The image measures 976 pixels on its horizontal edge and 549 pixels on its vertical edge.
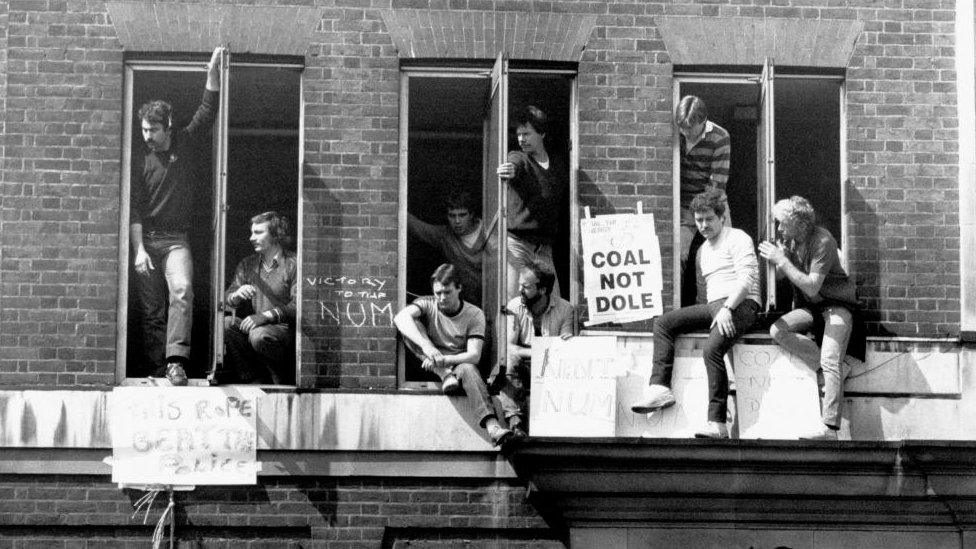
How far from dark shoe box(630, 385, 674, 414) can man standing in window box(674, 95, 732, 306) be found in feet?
2.79

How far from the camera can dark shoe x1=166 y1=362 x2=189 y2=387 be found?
11.3 meters

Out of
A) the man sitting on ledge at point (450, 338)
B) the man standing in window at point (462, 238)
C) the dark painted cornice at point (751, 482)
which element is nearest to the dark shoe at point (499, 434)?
the man sitting on ledge at point (450, 338)

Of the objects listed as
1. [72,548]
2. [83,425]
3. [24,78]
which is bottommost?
[72,548]

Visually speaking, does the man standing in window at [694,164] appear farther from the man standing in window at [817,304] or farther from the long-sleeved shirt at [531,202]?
the long-sleeved shirt at [531,202]

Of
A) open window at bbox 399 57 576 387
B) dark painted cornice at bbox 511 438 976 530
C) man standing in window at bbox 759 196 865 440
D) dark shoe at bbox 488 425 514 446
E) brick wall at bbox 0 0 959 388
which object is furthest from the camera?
open window at bbox 399 57 576 387

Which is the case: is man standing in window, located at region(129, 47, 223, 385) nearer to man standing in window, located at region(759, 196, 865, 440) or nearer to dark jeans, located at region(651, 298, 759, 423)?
dark jeans, located at region(651, 298, 759, 423)

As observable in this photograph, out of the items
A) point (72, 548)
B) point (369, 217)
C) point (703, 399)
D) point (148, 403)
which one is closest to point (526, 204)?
point (369, 217)

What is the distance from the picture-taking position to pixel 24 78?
37.9 feet

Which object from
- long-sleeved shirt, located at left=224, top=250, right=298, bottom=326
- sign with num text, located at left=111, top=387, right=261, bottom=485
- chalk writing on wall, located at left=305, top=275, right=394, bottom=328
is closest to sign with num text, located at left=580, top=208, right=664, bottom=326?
chalk writing on wall, located at left=305, top=275, right=394, bottom=328

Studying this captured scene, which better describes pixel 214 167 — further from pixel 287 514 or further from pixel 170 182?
pixel 287 514

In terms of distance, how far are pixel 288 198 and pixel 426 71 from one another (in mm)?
1346

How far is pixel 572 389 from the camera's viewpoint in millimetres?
11180

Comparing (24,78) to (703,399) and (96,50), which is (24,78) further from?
(703,399)

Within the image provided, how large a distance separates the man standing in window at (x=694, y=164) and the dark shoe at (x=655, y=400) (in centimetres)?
85
